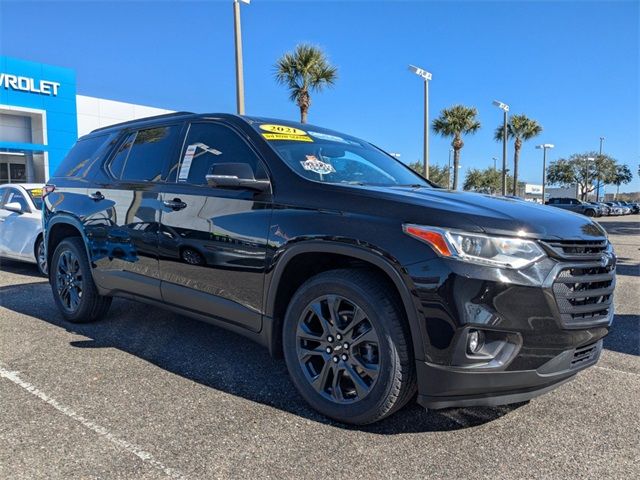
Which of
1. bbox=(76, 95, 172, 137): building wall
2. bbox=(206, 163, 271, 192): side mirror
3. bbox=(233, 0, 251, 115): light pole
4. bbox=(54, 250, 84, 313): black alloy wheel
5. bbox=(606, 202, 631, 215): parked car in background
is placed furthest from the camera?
bbox=(606, 202, 631, 215): parked car in background

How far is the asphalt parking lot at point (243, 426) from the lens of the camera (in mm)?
2486

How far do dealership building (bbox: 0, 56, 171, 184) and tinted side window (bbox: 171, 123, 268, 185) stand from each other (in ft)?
80.9

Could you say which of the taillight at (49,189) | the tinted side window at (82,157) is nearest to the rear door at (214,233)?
the tinted side window at (82,157)

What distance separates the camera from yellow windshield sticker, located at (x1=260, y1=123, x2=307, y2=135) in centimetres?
370

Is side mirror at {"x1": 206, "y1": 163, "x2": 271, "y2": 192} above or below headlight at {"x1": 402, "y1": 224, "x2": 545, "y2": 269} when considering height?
above

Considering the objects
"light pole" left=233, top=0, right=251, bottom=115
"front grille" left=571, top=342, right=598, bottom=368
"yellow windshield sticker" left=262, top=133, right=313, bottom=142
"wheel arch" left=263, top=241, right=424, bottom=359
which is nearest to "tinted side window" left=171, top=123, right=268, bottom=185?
"yellow windshield sticker" left=262, top=133, right=313, bottom=142

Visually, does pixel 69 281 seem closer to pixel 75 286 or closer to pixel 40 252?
pixel 75 286

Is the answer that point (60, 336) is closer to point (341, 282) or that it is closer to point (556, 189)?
point (341, 282)

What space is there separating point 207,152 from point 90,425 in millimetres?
2020

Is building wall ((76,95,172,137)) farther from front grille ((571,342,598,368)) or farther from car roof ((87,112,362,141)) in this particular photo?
front grille ((571,342,598,368))

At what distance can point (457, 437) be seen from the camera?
280 centimetres

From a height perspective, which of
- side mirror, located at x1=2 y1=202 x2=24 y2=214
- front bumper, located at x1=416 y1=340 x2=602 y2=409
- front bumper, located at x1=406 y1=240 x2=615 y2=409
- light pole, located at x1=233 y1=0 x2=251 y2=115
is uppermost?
light pole, located at x1=233 y1=0 x2=251 y2=115

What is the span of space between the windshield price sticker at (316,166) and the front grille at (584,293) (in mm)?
1642

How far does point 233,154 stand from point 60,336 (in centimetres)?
245
